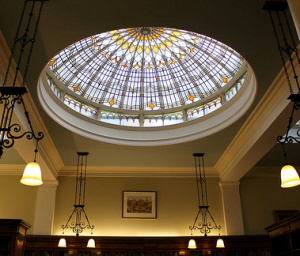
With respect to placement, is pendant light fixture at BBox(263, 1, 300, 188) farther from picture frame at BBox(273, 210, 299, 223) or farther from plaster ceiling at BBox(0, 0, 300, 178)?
picture frame at BBox(273, 210, 299, 223)

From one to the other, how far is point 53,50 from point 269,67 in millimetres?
3344

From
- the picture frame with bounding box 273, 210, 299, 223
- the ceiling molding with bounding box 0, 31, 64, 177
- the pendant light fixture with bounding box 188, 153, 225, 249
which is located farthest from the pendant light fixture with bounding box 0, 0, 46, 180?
the picture frame with bounding box 273, 210, 299, 223

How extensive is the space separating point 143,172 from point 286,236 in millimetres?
4156

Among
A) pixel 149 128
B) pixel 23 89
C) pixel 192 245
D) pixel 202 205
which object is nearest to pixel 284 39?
pixel 23 89

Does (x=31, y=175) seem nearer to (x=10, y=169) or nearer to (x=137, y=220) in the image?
(x=137, y=220)

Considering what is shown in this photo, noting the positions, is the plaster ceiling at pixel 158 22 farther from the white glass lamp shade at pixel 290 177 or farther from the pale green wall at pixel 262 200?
the pale green wall at pixel 262 200

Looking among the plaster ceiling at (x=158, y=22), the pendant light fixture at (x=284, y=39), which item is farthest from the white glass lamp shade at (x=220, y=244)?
the pendant light fixture at (x=284, y=39)

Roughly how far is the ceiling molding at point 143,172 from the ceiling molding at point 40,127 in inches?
36.9

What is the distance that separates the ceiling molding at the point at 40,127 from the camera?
481cm

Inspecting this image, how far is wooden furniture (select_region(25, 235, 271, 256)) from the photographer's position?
8.73 metres

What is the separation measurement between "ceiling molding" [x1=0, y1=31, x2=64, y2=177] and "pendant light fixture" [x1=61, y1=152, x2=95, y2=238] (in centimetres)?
59

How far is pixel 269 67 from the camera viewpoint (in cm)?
530

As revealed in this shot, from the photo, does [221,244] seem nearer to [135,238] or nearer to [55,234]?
[135,238]

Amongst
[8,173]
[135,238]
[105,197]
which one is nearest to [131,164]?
[105,197]
